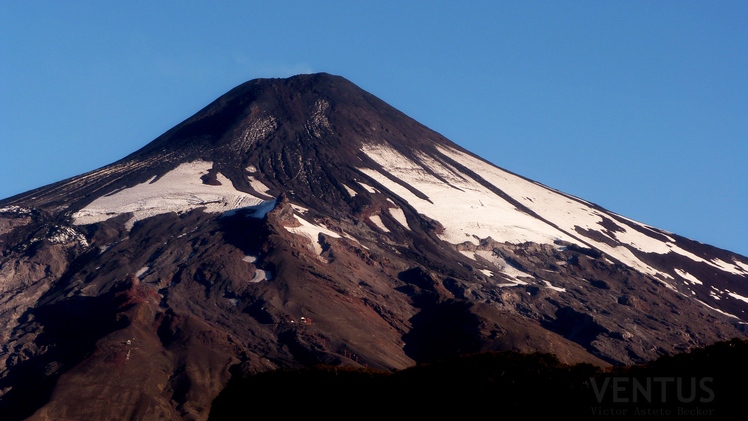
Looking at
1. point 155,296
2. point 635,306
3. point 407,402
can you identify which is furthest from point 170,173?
point 407,402

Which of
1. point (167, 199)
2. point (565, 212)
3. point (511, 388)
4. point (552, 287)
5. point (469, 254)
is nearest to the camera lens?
point (511, 388)

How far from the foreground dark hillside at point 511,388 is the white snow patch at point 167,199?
2496 inches

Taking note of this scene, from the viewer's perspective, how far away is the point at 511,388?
1325 inches

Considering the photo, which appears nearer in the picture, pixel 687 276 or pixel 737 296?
pixel 737 296

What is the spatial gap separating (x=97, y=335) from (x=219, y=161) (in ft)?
160

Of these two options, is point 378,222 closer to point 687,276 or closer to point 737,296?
point 687,276

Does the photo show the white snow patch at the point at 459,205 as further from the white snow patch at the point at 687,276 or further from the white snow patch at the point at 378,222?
the white snow patch at the point at 687,276

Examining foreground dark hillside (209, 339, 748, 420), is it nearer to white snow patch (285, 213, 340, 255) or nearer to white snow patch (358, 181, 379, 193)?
white snow patch (285, 213, 340, 255)

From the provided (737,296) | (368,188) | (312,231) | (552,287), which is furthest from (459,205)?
(737,296)

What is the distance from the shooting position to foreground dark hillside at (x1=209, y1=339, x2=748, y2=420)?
28250 millimetres

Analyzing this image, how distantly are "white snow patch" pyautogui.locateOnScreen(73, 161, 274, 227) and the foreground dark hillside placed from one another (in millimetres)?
63400

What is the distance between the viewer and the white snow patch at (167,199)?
339 ft

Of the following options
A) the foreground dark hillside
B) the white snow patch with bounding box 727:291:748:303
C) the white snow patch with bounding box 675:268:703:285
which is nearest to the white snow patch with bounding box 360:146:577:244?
the white snow patch with bounding box 675:268:703:285

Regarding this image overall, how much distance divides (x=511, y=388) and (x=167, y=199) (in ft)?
255
